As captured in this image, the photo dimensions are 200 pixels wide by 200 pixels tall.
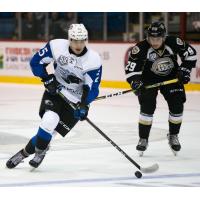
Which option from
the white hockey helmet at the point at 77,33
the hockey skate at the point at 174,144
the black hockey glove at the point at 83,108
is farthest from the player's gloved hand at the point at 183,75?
the white hockey helmet at the point at 77,33

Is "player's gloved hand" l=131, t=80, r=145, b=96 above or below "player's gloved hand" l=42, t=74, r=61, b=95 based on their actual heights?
below

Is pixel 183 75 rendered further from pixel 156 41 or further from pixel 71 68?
pixel 71 68

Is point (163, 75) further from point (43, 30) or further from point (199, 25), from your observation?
point (43, 30)

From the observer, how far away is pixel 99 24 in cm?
1346

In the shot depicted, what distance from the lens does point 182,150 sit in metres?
6.80

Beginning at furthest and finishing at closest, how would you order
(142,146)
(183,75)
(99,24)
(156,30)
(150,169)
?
(99,24) → (142,146) → (183,75) → (156,30) → (150,169)

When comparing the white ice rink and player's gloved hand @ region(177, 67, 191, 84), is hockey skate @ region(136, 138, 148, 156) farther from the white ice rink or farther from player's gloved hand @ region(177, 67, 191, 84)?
player's gloved hand @ region(177, 67, 191, 84)

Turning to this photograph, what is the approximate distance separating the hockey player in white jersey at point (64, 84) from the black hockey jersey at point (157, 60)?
0.71m

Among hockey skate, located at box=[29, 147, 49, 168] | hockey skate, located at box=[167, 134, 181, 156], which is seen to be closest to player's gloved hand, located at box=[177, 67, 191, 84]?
hockey skate, located at box=[167, 134, 181, 156]

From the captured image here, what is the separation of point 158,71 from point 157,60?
10cm

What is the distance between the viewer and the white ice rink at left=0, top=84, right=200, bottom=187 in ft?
17.5

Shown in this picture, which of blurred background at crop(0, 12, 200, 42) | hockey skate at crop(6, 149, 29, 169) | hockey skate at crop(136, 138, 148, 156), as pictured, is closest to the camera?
hockey skate at crop(6, 149, 29, 169)

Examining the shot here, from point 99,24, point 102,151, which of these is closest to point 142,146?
point 102,151
